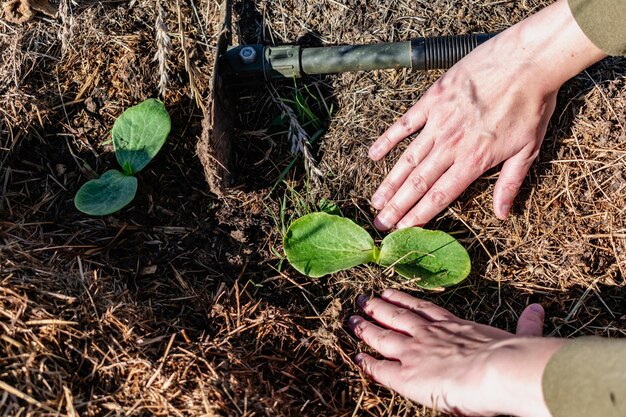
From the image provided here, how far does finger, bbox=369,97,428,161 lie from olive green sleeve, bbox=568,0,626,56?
59 centimetres

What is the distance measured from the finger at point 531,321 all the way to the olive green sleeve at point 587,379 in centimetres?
40

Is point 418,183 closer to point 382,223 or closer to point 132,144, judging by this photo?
point 382,223

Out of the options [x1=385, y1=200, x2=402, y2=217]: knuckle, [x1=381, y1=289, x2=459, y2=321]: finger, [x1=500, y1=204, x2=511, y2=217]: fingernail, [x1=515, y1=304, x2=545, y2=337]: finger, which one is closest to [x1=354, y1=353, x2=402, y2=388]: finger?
[x1=381, y1=289, x2=459, y2=321]: finger

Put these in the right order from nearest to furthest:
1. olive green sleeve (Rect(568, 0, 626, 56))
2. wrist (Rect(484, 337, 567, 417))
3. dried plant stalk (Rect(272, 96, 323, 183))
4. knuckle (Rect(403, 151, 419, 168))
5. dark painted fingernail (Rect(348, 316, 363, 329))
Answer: wrist (Rect(484, 337, 567, 417)) → olive green sleeve (Rect(568, 0, 626, 56)) → dark painted fingernail (Rect(348, 316, 363, 329)) → knuckle (Rect(403, 151, 419, 168)) → dried plant stalk (Rect(272, 96, 323, 183))

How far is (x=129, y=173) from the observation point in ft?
7.59

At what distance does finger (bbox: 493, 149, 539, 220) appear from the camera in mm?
2213

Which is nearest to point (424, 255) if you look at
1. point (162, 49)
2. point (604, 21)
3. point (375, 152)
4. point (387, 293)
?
point (387, 293)

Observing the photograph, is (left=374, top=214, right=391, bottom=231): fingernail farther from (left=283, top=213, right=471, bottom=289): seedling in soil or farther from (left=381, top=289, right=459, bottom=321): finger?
(left=381, top=289, right=459, bottom=321): finger

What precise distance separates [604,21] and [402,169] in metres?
0.84

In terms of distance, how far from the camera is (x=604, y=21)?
1939 millimetres

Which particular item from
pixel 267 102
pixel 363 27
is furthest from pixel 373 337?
pixel 363 27

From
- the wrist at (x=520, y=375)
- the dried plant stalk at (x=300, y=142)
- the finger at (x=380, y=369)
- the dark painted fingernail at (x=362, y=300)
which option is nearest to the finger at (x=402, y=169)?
the dried plant stalk at (x=300, y=142)

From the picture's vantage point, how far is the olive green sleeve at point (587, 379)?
1481 millimetres

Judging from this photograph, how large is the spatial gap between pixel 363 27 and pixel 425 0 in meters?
0.28
